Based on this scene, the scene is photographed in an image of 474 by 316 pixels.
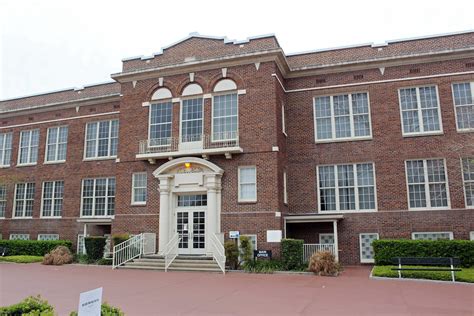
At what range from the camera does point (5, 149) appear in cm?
2856

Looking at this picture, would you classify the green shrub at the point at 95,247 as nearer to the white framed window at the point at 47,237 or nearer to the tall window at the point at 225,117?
the white framed window at the point at 47,237

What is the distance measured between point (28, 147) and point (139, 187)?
38.6 feet

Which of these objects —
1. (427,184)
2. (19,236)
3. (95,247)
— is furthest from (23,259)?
(427,184)

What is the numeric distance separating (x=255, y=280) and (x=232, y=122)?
839 centimetres

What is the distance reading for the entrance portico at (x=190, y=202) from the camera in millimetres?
18828

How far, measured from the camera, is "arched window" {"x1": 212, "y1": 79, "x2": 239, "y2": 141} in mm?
19609

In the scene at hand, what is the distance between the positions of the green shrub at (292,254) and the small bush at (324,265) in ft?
3.24

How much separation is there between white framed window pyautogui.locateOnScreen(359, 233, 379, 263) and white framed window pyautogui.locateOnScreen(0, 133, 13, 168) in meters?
23.9

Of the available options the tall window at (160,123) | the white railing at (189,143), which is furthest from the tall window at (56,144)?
the tall window at (160,123)

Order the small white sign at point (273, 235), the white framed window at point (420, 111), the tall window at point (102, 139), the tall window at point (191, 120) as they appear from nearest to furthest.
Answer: the small white sign at point (273, 235)
the white framed window at point (420, 111)
the tall window at point (191, 120)
the tall window at point (102, 139)

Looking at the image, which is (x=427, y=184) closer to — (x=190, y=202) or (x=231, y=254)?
(x=231, y=254)

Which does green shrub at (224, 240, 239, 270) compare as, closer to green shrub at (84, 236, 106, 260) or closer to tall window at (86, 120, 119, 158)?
green shrub at (84, 236, 106, 260)

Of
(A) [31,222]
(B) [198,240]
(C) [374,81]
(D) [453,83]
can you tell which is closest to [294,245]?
(B) [198,240]

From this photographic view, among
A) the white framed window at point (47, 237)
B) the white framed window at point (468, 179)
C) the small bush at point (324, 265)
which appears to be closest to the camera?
the small bush at point (324, 265)
